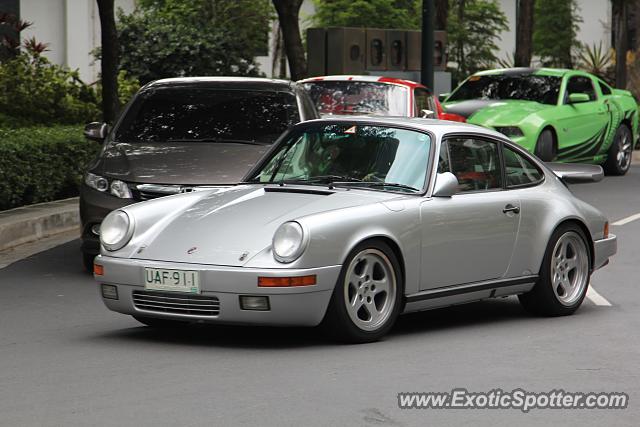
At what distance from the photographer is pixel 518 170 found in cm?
1001

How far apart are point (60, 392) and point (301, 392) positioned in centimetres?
115

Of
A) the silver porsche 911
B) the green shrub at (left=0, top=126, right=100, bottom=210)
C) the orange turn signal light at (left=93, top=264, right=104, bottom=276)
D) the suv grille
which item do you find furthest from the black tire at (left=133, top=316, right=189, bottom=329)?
the green shrub at (left=0, top=126, right=100, bottom=210)

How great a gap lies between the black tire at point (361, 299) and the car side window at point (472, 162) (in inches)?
35.8

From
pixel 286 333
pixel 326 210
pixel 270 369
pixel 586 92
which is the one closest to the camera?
pixel 270 369

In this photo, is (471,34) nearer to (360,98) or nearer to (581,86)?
(581,86)

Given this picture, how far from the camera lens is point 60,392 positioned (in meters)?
7.12

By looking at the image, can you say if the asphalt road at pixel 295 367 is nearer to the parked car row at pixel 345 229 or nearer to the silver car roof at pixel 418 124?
the parked car row at pixel 345 229

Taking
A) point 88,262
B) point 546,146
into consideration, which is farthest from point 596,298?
point 546,146

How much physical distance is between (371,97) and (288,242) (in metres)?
9.73

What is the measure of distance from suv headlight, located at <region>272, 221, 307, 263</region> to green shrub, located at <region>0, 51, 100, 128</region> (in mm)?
14267

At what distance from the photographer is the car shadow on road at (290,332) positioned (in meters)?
8.66

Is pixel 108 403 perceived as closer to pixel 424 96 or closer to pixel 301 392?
pixel 301 392

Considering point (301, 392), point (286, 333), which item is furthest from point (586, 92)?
point (301, 392)

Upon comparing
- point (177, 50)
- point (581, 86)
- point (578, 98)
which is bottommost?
point (578, 98)
